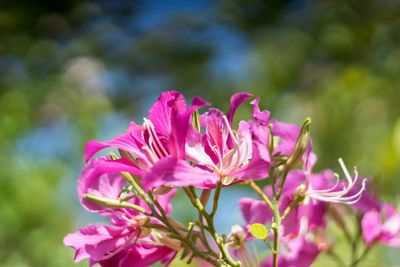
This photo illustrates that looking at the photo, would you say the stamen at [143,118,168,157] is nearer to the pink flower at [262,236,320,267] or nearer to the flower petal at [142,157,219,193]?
the flower petal at [142,157,219,193]

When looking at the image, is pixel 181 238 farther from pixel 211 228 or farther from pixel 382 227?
pixel 382 227

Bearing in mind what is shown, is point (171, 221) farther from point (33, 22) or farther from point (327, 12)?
point (33, 22)

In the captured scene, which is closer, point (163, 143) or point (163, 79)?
point (163, 143)

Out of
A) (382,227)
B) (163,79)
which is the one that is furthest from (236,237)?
(163,79)

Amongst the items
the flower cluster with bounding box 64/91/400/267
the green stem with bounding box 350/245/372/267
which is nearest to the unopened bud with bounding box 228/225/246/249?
the flower cluster with bounding box 64/91/400/267

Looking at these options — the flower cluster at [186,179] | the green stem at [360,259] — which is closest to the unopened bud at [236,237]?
the flower cluster at [186,179]

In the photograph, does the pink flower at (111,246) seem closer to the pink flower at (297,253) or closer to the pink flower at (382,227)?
the pink flower at (297,253)
